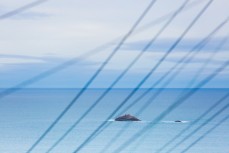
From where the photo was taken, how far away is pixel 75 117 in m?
105

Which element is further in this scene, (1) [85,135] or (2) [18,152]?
(1) [85,135]

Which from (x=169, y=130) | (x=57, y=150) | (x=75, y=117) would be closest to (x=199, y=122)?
(x=169, y=130)

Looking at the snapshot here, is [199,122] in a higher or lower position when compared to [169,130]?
higher

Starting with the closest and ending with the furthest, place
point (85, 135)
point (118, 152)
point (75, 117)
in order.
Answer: point (118, 152) < point (85, 135) < point (75, 117)

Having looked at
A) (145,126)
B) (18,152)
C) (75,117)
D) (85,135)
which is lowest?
(18,152)

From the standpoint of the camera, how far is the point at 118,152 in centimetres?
6819

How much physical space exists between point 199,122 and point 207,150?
32078 mm

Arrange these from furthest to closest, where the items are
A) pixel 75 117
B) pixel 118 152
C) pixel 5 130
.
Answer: pixel 75 117 < pixel 5 130 < pixel 118 152

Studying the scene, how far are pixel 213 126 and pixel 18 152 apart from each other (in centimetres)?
3746

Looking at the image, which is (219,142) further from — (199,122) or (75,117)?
(75,117)

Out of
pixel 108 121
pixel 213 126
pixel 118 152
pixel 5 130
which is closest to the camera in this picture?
pixel 118 152

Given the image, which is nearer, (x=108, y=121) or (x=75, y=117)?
(x=108, y=121)

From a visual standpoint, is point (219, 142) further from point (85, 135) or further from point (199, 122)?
point (199, 122)

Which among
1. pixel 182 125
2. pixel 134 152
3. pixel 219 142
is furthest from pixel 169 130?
pixel 134 152
